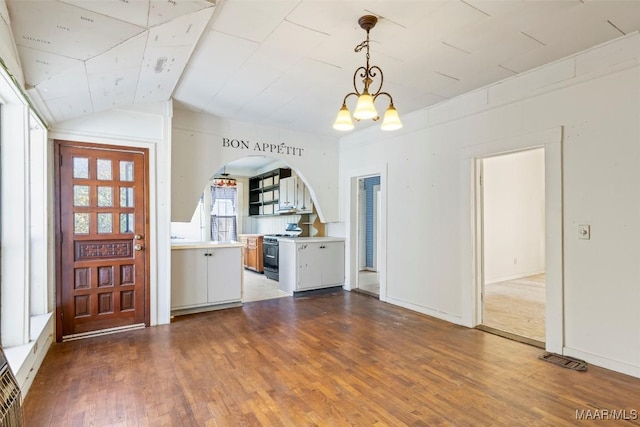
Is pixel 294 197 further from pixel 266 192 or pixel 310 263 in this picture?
pixel 310 263

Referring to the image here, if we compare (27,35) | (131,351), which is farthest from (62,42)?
(131,351)

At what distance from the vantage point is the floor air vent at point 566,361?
279cm

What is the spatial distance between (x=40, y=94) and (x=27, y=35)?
0.92 meters

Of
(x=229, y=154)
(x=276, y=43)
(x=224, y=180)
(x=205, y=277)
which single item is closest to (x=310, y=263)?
(x=205, y=277)

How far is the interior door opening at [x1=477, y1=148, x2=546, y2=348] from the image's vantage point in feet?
19.1

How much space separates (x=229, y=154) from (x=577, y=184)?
13.7ft

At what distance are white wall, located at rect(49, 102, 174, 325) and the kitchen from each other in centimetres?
28

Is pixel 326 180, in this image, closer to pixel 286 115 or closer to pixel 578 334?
pixel 286 115

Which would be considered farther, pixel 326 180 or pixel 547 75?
pixel 326 180

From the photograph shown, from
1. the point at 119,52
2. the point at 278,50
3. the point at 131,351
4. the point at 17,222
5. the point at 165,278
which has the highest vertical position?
the point at 278,50

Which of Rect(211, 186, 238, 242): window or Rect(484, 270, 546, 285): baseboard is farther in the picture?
Rect(211, 186, 238, 242): window

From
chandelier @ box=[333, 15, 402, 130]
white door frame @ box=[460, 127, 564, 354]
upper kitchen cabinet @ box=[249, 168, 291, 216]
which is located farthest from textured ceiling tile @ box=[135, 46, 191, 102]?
upper kitchen cabinet @ box=[249, 168, 291, 216]

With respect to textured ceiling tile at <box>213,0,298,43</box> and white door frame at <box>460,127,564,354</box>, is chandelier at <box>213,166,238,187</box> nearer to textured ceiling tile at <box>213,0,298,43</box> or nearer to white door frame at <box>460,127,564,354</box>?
textured ceiling tile at <box>213,0,298,43</box>

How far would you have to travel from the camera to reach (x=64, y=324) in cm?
351
